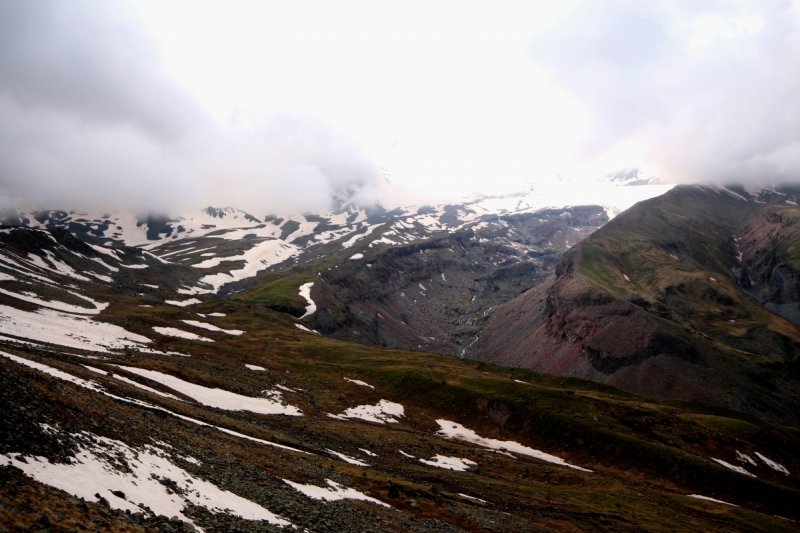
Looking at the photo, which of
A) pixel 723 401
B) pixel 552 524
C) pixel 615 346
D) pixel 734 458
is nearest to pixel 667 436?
pixel 734 458

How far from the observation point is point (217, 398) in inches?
2258

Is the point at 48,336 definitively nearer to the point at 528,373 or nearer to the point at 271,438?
the point at 271,438

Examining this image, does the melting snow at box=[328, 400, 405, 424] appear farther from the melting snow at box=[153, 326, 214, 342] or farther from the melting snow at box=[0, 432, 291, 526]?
the melting snow at box=[0, 432, 291, 526]

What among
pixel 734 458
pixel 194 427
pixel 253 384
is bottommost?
pixel 734 458

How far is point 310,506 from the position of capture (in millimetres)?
28016

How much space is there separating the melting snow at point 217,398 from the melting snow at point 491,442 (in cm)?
2956

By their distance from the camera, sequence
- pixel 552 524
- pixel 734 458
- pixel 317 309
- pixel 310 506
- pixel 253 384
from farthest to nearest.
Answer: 1. pixel 317 309
2. pixel 734 458
3. pixel 253 384
4. pixel 552 524
5. pixel 310 506

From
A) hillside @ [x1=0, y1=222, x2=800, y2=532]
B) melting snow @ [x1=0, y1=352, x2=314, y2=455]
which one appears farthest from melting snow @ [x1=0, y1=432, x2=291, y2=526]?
melting snow @ [x1=0, y1=352, x2=314, y2=455]

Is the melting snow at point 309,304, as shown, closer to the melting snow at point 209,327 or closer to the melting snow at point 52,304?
the melting snow at point 209,327

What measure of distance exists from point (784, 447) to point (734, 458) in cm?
1910

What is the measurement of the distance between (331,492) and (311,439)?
1871cm

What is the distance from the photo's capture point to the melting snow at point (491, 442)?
75.9 meters

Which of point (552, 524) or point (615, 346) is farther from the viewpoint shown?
point (615, 346)

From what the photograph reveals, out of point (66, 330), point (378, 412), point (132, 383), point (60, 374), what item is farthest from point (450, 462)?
point (66, 330)
